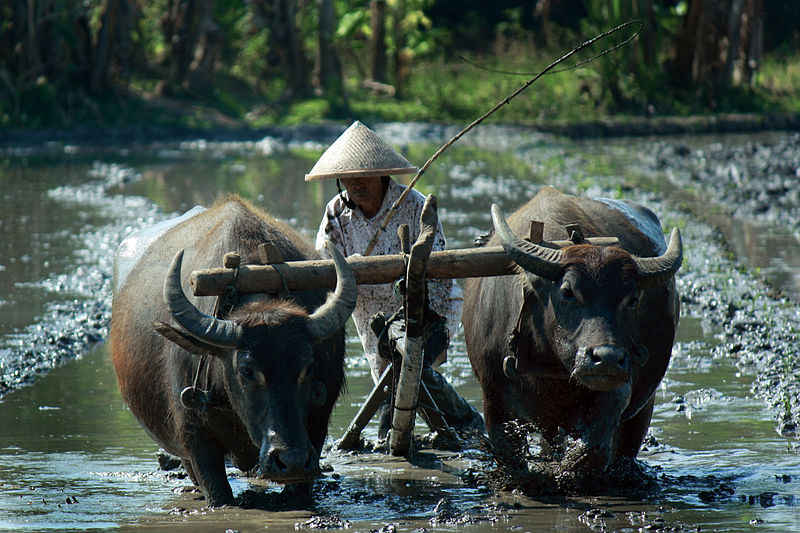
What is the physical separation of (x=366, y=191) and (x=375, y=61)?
20587mm

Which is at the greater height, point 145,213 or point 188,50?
point 188,50

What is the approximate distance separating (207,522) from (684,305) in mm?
4936

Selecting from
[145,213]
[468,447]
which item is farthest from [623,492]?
[145,213]

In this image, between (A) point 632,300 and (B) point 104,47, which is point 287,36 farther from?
(A) point 632,300

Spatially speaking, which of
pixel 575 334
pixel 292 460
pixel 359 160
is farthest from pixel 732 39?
pixel 292 460

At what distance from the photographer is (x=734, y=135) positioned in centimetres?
1989

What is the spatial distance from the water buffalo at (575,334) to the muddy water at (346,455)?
0.92 ft

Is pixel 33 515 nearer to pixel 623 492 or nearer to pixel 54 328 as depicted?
pixel 623 492

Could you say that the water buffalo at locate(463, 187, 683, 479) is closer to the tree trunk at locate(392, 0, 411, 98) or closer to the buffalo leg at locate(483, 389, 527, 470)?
the buffalo leg at locate(483, 389, 527, 470)

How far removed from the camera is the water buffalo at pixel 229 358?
4.04 metres

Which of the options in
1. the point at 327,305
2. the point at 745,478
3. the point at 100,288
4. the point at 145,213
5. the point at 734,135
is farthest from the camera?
the point at 734,135

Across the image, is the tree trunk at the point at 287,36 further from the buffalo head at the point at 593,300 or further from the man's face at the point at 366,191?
the buffalo head at the point at 593,300

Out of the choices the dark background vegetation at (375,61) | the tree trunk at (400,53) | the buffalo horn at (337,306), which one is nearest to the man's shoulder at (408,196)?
the buffalo horn at (337,306)

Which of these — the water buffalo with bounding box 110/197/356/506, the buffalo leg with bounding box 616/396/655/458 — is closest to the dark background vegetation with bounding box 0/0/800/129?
the buffalo leg with bounding box 616/396/655/458
